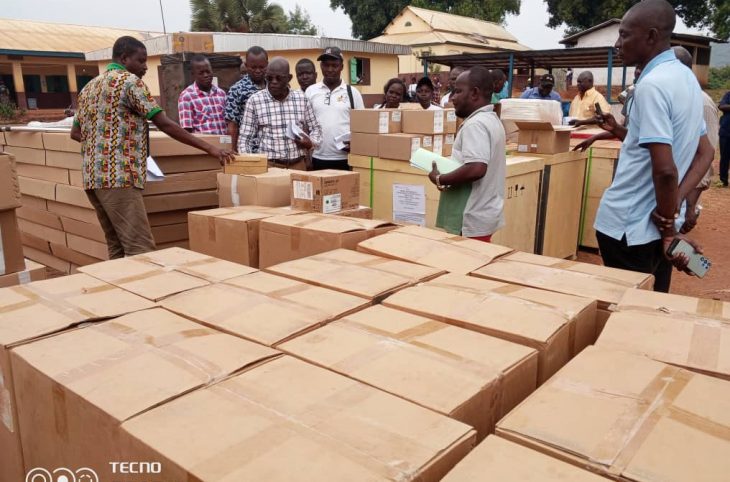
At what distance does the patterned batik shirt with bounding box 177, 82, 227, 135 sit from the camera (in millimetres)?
5215

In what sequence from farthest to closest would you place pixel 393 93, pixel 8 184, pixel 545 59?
pixel 545 59
pixel 393 93
pixel 8 184

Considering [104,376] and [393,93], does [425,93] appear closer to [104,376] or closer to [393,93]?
[393,93]

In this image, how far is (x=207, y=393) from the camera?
1238mm

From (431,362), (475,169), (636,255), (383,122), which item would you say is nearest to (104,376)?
(431,362)

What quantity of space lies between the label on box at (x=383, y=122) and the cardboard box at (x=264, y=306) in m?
2.57

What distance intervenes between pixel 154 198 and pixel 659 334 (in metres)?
3.65

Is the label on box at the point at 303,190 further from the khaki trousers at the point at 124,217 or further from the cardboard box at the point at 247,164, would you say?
the khaki trousers at the point at 124,217

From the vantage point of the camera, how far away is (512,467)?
99cm

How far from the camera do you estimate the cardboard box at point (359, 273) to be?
1.89 meters

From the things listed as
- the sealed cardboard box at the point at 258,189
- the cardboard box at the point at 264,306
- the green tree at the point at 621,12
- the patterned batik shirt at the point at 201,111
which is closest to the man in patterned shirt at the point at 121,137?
the sealed cardboard box at the point at 258,189

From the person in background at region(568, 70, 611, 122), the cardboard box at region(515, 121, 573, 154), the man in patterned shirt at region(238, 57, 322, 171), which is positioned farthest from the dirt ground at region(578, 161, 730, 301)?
the man in patterned shirt at region(238, 57, 322, 171)

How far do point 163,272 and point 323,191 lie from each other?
1.28 meters

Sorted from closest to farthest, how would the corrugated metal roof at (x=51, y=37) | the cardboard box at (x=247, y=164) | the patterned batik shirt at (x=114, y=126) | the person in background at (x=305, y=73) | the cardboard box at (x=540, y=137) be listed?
the patterned batik shirt at (x=114, y=126), the cardboard box at (x=247, y=164), the cardboard box at (x=540, y=137), the person in background at (x=305, y=73), the corrugated metal roof at (x=51, y=37)

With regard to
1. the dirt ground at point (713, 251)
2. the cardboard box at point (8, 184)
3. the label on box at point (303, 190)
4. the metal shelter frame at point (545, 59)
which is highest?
the metal shelter frame at point (545, 59)
